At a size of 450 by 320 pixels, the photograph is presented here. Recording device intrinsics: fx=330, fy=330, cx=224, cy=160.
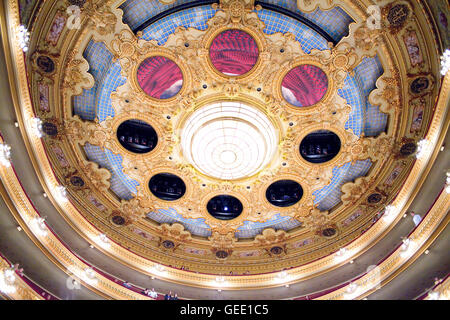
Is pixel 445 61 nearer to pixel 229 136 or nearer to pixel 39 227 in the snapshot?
pixel 229 136

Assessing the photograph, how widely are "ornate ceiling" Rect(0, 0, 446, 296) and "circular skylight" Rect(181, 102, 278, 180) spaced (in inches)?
2.8

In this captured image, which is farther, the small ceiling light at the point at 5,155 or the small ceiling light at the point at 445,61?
the small ceiling light at the point at 5,155

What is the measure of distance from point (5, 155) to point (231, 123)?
9.43 meters

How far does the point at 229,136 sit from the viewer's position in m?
16.3

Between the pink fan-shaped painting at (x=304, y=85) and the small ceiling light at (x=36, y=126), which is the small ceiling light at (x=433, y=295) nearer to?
the pink fan-shaped painting at (x=304, y=85)

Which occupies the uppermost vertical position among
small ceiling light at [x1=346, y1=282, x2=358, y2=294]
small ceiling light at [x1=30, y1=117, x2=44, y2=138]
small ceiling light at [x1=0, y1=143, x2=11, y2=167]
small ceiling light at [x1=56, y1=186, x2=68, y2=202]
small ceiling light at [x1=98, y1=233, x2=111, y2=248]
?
small ceiling light at [x1=30, y1=117, x2=44, y2=138]

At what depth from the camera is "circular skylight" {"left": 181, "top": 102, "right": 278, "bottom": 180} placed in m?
16.3

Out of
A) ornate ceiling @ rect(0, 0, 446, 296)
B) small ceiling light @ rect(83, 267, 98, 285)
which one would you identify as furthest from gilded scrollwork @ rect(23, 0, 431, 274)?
small ceiling light @ rect(83, 267, 98, 285)

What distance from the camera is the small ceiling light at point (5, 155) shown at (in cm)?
1146

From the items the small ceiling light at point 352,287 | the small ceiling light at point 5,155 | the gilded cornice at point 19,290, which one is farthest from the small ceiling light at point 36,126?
the small ceiling light at point 352,287

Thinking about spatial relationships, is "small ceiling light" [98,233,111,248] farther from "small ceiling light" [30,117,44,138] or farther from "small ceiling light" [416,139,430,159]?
"small ceiling light" [416,139,430,159]

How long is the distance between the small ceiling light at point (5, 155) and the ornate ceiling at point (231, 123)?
1376 millimetres

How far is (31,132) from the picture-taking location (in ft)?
42.5

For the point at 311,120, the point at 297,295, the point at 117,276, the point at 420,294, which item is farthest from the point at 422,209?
the point at 117,276
